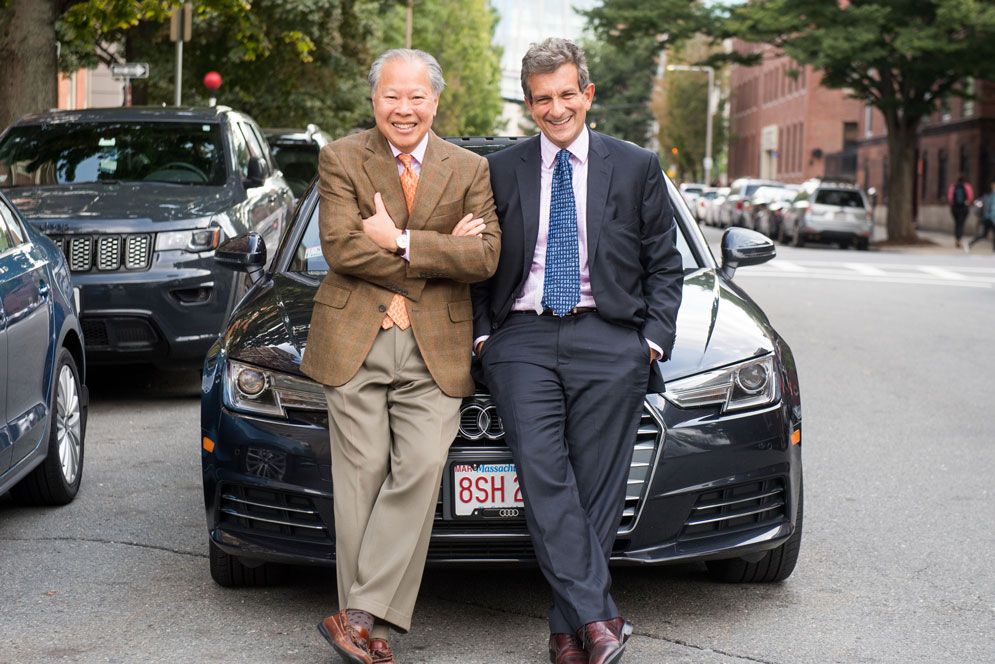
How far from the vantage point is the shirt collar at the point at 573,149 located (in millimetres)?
4191

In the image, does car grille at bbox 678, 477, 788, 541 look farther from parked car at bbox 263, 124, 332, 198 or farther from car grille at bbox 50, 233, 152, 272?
parked car at bbox 263, 124, 332, 198

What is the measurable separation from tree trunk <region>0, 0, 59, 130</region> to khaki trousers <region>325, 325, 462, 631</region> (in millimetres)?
10454

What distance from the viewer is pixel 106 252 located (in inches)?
332

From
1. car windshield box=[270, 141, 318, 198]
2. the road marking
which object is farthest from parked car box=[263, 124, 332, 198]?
the road marking

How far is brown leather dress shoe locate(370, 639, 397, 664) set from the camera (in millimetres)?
3965

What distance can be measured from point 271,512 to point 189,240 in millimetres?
4458

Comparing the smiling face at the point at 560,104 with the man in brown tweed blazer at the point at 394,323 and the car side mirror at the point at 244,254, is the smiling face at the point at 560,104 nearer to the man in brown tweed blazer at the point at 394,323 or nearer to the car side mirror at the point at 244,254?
the man in brown tweed blazer at the point at 394,323

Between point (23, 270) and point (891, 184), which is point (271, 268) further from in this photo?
point (891, 184)

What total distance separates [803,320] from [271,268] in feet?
33.0

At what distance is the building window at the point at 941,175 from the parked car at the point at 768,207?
9.42m

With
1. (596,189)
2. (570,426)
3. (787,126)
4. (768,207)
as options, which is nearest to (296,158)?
(596,189)

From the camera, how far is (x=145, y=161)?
965 cm

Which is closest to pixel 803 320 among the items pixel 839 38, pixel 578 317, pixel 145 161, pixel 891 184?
pixel 145 161

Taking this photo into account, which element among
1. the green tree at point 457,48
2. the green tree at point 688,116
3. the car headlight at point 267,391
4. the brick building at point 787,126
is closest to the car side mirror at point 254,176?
the car headlight at point 267,391
